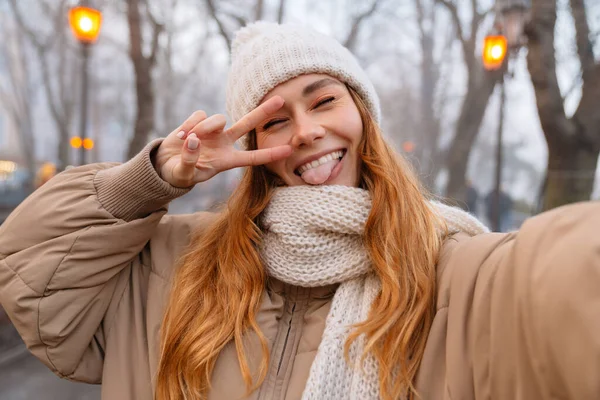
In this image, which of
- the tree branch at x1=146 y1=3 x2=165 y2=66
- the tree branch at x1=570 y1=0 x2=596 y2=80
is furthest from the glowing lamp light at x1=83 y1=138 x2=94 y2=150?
the tree branch at x1=570 y1=0 x2=596 y2=80

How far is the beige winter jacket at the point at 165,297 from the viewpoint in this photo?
0.89m

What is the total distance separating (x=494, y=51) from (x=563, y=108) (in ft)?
10.9

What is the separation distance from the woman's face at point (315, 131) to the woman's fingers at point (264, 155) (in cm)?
5

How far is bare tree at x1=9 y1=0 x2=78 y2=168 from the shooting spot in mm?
15609

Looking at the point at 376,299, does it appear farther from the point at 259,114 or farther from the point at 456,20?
the point at 456,20

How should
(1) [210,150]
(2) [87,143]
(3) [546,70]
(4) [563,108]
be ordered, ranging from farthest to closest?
1. (2) [87,143]
2. (4) [563,108]
3. (3) [546,70]
4. (1) [210,150]

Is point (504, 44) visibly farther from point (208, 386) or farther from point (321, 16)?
point (208, 386)

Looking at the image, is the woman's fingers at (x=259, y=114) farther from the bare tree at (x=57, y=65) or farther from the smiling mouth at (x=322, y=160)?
the bare tree at (x=57, y=65)

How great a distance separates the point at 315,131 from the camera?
5.09 ft

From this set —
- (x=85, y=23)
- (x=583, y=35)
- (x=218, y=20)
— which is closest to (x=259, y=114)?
(x=583, y=35)

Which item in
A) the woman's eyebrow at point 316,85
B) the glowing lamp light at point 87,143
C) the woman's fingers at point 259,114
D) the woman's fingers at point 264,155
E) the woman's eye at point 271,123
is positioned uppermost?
the woman's eyebrow at point 316,85

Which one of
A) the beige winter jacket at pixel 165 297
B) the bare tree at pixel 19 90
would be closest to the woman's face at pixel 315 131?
the beige winter jacket at pixel 165 297

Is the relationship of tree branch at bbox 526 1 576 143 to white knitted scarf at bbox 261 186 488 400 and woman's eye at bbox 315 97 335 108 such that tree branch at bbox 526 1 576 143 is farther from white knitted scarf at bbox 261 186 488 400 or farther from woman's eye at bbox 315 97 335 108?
woman's eye at bbox 315 97 335 108

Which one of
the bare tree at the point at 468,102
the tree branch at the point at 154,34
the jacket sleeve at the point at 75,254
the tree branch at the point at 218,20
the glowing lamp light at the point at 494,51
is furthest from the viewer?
the bare tree at the point at 468,102
